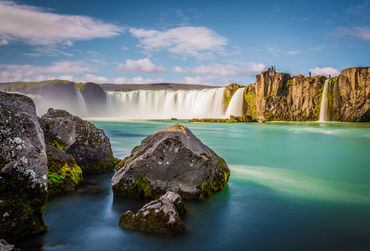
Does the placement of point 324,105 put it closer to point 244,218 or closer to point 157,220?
point 244,218

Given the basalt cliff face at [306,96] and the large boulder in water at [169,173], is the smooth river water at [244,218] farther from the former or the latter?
the basalt cliff face at [306,96]

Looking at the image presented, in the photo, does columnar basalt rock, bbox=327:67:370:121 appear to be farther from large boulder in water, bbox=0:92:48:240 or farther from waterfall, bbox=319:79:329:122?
large boulder in water, bbox=0:92:48:240

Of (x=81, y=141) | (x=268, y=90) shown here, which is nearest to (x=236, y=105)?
(x=268, y=90)

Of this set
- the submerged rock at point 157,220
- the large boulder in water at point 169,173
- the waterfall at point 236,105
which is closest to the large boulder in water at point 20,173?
the submerged rock at point 157,220

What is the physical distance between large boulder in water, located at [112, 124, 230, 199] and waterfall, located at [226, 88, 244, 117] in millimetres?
66111

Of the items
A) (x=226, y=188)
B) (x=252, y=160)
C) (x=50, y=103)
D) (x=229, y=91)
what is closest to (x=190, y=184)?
(x=226, y=188)

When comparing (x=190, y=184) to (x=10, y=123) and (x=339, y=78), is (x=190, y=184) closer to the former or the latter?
(x=10, y=123)

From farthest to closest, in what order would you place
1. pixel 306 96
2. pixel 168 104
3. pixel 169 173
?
pixel 168 104 → pixel 306 96 → pixel 169 173

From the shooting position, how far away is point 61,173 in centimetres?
729

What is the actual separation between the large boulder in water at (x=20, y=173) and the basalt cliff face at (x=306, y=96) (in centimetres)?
6303

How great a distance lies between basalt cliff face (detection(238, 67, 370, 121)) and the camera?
5647 centimetres

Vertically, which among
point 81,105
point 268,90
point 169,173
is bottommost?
point 169,173

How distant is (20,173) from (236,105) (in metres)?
70.8

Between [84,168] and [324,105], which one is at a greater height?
[324,105]
